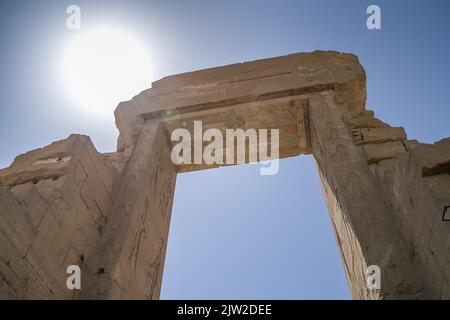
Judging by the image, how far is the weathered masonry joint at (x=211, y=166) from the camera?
3424mm

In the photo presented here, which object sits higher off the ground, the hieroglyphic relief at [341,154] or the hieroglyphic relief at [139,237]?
the hieroglyphic relief at [341,154]

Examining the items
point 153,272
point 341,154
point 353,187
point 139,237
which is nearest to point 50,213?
point 139,237

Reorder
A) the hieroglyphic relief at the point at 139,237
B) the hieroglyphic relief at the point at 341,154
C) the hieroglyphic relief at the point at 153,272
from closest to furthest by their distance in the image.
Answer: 1. the hieroglyphic relief at the point at 139,237
2. the hieroglyphic relief at the point at 153,272
3. the hieroglyphic relief at the point at 341,154

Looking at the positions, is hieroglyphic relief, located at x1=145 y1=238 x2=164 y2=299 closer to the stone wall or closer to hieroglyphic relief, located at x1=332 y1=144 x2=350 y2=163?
the stone wall

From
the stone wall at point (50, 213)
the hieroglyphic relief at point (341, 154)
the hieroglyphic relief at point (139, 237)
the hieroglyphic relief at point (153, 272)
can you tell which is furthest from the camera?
the hieroglyphic relief at point (341, 154)

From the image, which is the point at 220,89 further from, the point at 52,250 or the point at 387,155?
the point at 52,250

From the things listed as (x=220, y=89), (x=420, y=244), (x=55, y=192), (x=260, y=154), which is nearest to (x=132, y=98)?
(x=220, y=89)

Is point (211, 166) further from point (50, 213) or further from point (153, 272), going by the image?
point (50, 213)

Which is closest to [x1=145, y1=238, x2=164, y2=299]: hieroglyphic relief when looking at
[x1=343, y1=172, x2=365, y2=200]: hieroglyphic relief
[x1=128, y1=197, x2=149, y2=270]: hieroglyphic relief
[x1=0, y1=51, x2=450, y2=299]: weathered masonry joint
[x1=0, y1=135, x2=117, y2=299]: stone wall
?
[x1=0, y1=51, x2=450, y2=299]: weathered masonry joint

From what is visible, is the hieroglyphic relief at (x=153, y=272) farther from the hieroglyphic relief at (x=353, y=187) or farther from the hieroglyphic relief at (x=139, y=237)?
the hieroglyphic relief at (x=353, y=187)

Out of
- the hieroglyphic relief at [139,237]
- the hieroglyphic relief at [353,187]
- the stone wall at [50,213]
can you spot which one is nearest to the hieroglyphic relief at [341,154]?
the hieroglyphic relief at [353,187]

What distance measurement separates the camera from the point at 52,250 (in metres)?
3.89

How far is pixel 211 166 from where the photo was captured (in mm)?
7398
